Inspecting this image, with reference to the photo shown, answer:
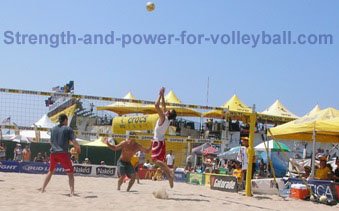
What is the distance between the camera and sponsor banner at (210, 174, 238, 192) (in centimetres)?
1021

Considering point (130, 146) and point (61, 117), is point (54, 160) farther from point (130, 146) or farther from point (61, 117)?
point (130, 146)

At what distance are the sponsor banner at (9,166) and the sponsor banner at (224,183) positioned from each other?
6.56m

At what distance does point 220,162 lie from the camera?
62.6ft

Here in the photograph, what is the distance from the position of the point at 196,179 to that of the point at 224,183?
314 centimetres

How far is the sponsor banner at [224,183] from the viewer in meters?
10.2

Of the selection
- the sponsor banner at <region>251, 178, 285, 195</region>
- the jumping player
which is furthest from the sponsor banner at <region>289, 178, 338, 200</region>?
the jumping player

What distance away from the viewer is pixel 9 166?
49.0 ft

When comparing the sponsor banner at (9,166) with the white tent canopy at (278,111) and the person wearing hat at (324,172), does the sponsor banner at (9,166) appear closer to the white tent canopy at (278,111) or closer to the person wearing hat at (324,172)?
the person wearing hat at (324,172)

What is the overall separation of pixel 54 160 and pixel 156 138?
5.12 feet

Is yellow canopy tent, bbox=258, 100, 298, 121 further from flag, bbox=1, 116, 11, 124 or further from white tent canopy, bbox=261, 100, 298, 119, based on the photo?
flag, bbox=1, 116, 11, 124

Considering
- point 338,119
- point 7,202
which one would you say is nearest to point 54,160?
point 7,202

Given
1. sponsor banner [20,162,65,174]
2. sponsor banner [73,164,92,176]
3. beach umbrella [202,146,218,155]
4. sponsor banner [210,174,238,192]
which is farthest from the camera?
beach umbrella [202,146,218,155]

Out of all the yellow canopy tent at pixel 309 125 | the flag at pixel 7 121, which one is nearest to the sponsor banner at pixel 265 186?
the yellow canopy tent at pixel 309 125

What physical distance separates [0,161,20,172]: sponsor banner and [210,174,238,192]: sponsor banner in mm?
6560
